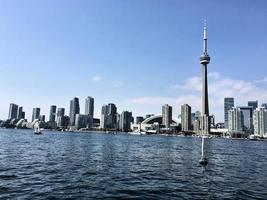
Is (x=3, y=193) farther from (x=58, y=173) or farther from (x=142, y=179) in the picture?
(x=142, y=179)

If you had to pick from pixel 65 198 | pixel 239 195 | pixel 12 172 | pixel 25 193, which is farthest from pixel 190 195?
pixel 12 172

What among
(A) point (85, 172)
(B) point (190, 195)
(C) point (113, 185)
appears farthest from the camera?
(A) point (85, 172)

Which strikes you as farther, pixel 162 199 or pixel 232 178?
pixel 232 178

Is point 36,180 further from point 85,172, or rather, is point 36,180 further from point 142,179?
point 142,179

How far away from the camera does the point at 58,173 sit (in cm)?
4356

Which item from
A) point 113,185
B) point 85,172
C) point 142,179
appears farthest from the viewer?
point 85,172

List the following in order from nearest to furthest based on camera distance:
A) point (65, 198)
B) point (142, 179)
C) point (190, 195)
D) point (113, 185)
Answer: point (65, 198), point (190, 195), point (113, 185), point (142, 179)

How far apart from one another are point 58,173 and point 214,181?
2330 centimetres

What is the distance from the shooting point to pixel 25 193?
3089cm

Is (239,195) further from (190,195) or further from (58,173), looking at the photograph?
(58,173)

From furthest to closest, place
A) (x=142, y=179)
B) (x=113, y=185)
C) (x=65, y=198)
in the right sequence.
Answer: (x=142, y=179) → (x=113, y=185) → (x=65, y=198)

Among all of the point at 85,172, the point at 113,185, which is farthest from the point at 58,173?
the point at 113,185

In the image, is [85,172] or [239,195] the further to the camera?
[85,172]

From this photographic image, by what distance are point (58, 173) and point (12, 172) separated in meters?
6.77
